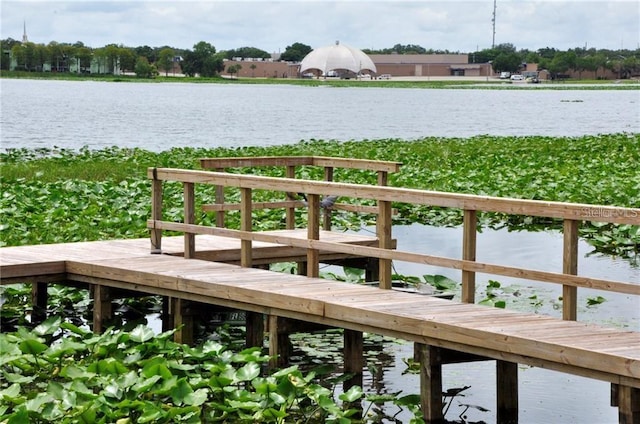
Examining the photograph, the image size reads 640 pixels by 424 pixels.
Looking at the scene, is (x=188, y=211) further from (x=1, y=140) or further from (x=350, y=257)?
(x=1, y=140)

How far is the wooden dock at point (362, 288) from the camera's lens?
26.1ft

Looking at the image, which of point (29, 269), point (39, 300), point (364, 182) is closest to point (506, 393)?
point (29, 269)

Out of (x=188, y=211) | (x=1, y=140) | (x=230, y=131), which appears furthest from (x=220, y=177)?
(x=230, y=131)

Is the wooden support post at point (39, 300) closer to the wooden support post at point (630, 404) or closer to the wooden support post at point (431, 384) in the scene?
the wooden support post at point (431, 384)

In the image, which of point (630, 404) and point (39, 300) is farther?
point (39, 300)

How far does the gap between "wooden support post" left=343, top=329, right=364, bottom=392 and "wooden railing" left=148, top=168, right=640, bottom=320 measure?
63 cm

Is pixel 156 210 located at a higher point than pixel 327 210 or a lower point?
higher

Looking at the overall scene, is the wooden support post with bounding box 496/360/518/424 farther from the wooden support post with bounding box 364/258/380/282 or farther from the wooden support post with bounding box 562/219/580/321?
the wooden support post with bounding box 364/258/380/282

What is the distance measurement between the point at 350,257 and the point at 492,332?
182 inches

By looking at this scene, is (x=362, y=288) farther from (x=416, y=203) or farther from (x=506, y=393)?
(x=506, y=393)

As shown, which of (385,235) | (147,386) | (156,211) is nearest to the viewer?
(147,386)

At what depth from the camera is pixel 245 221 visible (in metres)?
10.9

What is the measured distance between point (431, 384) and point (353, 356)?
118cm

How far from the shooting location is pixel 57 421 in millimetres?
7789
